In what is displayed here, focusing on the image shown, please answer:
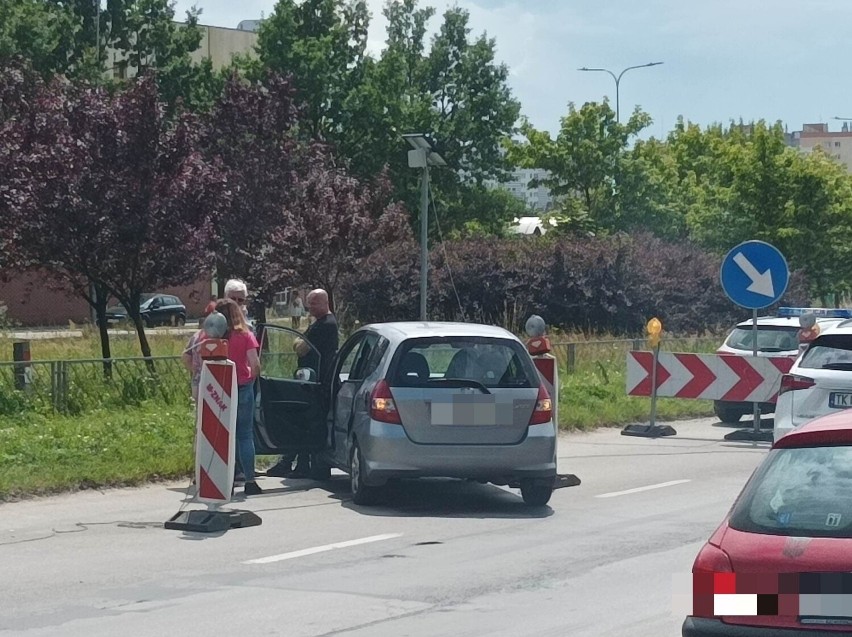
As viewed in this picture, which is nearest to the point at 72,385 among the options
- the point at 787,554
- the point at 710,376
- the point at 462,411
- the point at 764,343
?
the point at 462,411

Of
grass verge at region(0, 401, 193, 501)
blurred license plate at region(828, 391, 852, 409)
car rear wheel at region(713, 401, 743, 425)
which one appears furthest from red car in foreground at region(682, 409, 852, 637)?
car rear wheel at region(713, 401, 743, 425)

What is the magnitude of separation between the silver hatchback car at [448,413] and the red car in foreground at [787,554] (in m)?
6.40

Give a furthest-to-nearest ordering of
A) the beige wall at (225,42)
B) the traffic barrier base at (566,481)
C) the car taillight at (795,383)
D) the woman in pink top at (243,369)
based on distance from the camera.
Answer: the beige wall at (225,42) → the traffic barrier base at (566,481) → the car taillight at (795,383) → the woman in pink top at (243,369)

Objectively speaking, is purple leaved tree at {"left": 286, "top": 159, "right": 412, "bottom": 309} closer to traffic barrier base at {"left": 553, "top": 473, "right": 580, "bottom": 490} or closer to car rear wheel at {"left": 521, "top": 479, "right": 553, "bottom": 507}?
traffic barrier base at {"left": 553, "top": 473, "right": 580, "bottom": 490}

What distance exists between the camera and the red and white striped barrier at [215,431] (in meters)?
11.3

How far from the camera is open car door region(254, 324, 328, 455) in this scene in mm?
13578

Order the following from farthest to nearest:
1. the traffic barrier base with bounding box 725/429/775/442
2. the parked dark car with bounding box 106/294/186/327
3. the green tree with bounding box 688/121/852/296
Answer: the parked dark car with bounding box 106/294/186/327
the green tree with bounding box 688/121/852/296
the traffic barrier base with bounding box 725/429/775/442

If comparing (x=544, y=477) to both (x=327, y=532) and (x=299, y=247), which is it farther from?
(x=299, y=247)

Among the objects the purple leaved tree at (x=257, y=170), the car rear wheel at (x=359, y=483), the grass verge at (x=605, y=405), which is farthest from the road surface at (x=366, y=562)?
the purple leaved tree at (x=257, y=170)

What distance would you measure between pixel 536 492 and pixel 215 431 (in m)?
2.97

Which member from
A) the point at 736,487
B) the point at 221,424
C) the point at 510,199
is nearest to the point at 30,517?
the point at 221,424

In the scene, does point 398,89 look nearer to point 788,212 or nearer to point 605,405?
point 788,212

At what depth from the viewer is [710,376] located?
19.7m

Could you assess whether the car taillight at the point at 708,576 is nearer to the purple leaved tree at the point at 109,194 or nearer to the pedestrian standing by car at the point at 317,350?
the pedestrian standing by car at the point at 317,350
